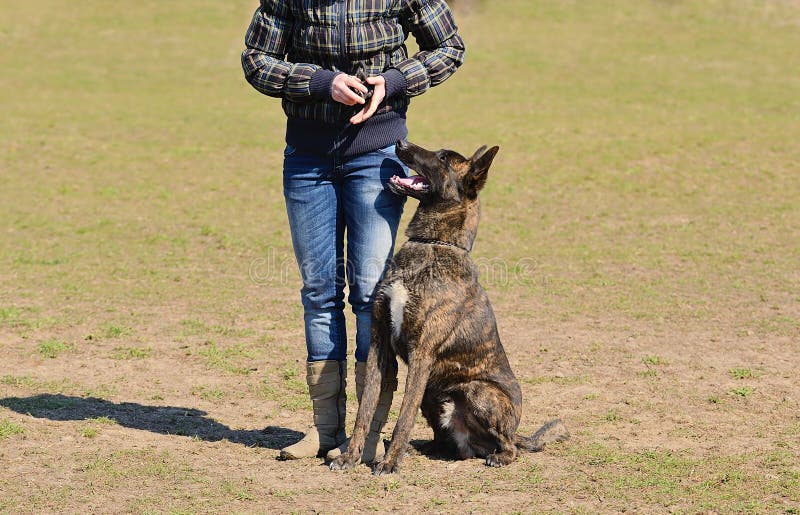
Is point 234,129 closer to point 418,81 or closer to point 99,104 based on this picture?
point 99,104

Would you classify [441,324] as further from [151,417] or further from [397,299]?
[151,417]

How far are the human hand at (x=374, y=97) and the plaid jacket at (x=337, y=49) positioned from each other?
0.16 ft

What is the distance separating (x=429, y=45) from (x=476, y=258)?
6.43 m

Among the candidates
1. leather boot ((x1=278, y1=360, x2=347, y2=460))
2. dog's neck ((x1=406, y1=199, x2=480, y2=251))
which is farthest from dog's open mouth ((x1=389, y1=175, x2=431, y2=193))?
leather boot ((x1=278, y1=360, x2=347, y2=460))

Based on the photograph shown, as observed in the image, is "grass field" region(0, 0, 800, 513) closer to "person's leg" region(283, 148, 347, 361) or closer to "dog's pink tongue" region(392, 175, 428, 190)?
"person's leg" region(283, 148, 347, 361)

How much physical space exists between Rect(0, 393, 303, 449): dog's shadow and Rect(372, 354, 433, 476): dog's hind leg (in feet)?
2.88

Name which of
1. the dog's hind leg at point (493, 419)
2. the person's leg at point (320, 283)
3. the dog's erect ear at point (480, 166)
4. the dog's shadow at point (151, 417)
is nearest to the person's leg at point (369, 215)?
the person's leg at point (320, 283)

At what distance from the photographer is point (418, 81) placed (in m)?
5.43

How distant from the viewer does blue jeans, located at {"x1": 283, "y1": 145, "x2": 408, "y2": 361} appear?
555 centimetres

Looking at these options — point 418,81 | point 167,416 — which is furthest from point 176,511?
point 418,81

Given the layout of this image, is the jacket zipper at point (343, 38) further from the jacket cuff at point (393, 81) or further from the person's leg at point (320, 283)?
the person's leg at point (320, 283)

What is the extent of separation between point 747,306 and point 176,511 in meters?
6.79

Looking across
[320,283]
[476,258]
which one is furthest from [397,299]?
[476,258]

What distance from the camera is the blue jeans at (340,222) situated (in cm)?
555
